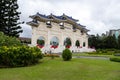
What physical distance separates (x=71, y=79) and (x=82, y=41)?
123ft

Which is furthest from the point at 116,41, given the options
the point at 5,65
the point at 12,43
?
the point at 5,65

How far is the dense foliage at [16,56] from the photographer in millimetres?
17891

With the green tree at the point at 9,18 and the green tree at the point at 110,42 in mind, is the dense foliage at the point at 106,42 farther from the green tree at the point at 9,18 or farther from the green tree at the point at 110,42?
the green tree at the point at 9,18

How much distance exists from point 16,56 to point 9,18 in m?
22.8

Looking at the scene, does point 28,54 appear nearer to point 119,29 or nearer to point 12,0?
point 12,0

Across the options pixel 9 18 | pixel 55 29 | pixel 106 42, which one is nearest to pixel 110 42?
pixel 106 42

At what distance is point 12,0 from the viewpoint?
133 feet

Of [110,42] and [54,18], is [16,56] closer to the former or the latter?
[54,18]

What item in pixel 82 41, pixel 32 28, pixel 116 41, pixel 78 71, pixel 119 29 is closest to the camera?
pixel 78 71

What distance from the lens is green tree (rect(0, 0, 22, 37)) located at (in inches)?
1532

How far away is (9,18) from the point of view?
130 feet

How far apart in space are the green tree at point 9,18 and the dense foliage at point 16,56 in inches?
828

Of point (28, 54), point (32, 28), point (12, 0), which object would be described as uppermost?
point (12, 0)

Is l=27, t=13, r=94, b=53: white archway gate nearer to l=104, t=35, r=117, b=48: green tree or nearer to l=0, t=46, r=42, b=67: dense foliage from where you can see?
l=104, t=35, r=117, b=48: green tree
